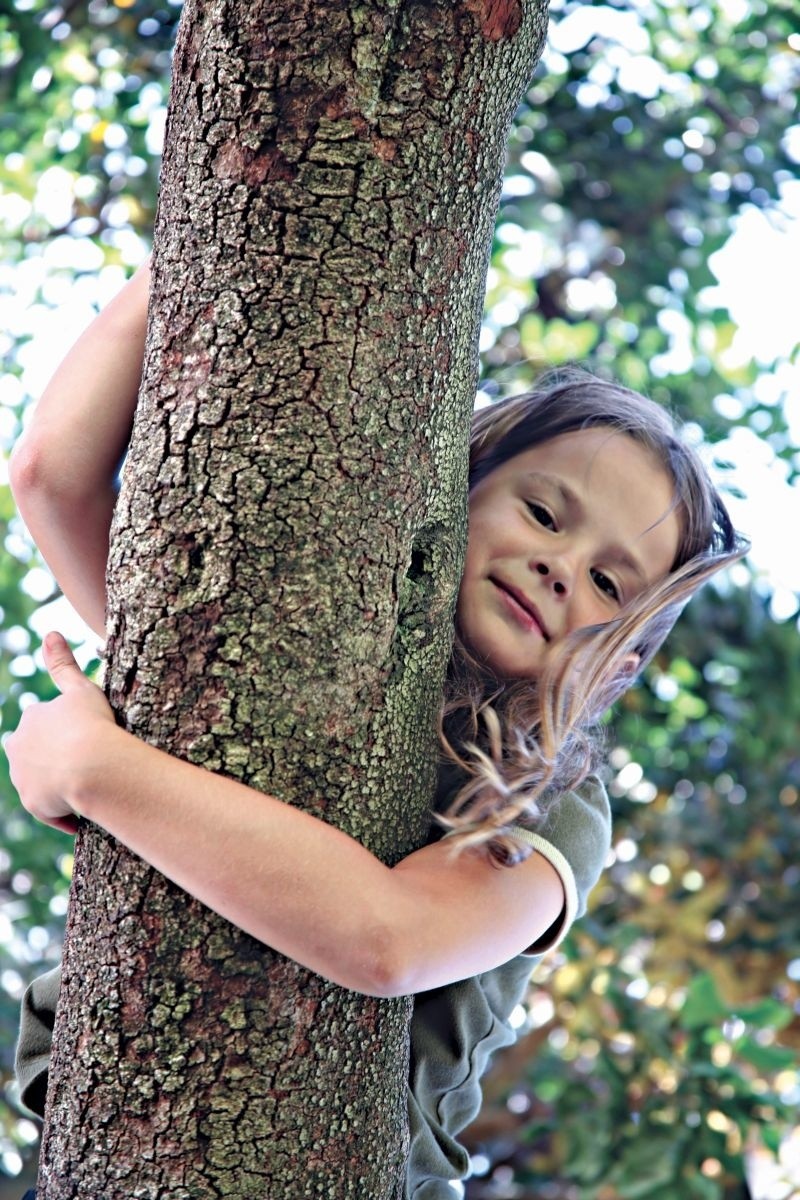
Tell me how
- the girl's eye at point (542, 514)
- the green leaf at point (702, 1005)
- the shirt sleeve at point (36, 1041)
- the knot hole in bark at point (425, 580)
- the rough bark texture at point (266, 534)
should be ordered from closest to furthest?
the rough bark texture at point (266, 534) → the knot hole in bark at point (425, 580) → the shirt sleeve at point (36, 1041) → the girl's eye at point (542, 514) → the green leaf at point (702, 1005)

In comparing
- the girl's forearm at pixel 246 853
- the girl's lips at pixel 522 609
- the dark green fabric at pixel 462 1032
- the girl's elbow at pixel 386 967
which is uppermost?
the girl's forearm at pixel 246 853

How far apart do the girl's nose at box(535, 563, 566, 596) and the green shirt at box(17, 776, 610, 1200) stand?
221 millimetres

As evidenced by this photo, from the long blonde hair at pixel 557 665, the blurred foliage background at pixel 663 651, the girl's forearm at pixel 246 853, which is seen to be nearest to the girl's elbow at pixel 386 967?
the girl's forearm at pixel 246 853

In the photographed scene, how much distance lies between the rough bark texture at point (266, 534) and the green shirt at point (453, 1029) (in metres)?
0.28

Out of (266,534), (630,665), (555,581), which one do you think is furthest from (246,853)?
(630,665)

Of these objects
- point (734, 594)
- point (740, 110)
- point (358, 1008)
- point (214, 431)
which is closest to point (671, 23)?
point (740, 110)

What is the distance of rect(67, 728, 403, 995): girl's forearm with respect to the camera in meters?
0.90

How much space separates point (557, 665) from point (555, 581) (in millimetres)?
95

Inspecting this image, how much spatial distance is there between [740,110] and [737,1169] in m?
2.33

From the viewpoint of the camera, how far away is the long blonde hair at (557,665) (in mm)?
1128

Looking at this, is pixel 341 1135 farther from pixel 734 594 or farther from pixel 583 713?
pixel 734 594

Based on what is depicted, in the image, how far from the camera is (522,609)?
1.32 metres

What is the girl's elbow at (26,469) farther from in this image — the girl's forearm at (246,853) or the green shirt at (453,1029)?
the green shirt at (453,1029)

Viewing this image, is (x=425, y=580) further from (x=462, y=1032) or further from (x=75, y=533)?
(x=462, y=1032)
